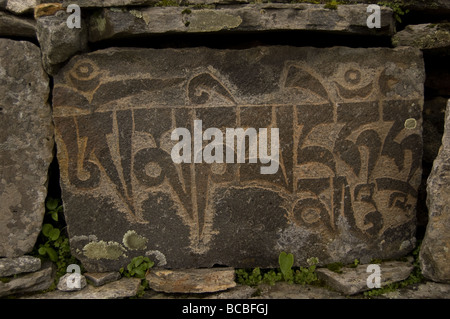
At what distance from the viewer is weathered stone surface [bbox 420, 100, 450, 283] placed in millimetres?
2682

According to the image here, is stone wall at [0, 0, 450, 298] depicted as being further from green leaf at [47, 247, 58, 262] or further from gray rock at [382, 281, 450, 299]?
gray rock at [382, 281, 450, 299]

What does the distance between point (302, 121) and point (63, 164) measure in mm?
1607

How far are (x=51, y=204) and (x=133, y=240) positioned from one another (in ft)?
2.22

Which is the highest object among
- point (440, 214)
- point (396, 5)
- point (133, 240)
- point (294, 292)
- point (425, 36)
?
point (396, 5)

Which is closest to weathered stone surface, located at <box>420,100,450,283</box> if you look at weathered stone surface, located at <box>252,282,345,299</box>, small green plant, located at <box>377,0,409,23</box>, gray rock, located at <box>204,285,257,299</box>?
weathered stone surface, located at <box>252,282,345,299</box>

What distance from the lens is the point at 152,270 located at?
3021 mm

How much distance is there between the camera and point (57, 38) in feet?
8.99

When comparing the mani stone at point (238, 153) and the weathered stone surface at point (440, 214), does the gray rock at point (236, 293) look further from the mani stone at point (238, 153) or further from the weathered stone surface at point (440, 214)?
the weathered stone surface at point (440, 214)

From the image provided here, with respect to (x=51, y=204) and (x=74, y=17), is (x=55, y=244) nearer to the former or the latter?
(x=51, y=204)

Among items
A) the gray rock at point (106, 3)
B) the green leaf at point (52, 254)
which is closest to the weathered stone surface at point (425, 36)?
the gray rock at point (106, 3)

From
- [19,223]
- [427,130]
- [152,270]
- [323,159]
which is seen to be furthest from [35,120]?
[427,130]

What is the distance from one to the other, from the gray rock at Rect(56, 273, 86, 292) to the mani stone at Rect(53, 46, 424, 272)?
13 cm

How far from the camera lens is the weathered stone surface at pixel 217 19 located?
108 inches

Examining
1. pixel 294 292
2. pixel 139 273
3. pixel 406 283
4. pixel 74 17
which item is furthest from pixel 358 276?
pixel 74 17
